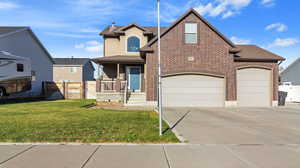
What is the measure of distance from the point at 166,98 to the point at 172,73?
192 cm

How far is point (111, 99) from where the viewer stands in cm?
1504

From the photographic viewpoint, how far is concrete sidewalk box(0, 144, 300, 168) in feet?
13.0

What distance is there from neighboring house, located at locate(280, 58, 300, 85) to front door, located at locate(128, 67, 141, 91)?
943 inches

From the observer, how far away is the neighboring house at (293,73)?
27667 mm

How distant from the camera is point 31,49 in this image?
23.6 m

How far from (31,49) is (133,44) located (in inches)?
549

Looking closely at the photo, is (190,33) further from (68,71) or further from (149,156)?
(68,71)

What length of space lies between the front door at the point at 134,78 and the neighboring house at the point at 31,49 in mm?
12486

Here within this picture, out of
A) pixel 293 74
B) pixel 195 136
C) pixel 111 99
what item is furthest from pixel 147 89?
pixel 293 74

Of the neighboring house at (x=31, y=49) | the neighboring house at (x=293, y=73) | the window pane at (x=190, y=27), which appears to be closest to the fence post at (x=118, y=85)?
the window pane at (x=190, y=27)

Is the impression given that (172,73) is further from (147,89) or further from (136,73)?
(136,73)

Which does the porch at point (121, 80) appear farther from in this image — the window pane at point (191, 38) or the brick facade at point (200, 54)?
the window pane at point (191, 38)

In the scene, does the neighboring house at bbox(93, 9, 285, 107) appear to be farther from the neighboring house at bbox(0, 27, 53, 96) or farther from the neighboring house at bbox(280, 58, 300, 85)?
the neighboring house at bbox(280, 58, 300, 85)

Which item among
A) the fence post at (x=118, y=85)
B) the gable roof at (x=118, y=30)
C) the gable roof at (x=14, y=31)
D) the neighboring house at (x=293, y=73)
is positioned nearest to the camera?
the fence post at (x=118, y=85)
